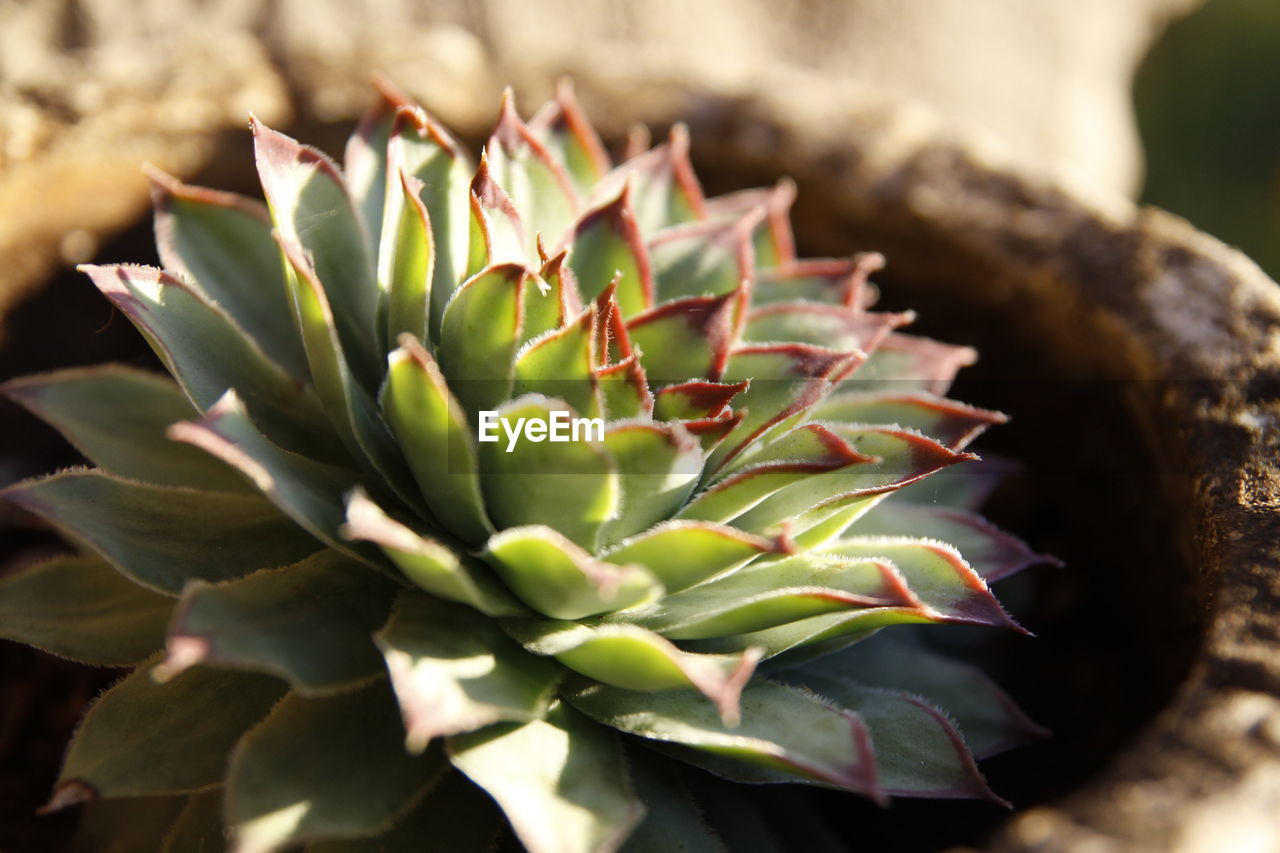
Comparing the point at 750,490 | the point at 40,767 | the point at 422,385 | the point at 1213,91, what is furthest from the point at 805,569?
the point at 1213,91

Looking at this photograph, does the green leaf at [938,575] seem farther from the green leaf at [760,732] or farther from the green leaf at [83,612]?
the green leaf at [83,612]

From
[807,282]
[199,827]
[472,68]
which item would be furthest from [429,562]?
[472,68]

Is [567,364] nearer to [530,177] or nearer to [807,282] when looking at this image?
[530,177]

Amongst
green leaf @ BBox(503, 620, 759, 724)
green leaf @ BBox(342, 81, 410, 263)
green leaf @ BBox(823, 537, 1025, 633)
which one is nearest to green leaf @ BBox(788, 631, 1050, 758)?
green leaf @ BBox(823, 537, 1025, 633)

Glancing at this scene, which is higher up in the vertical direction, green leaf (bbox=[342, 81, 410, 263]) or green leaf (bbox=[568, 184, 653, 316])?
green leaf (bbox=[342, 81, 410, 263])

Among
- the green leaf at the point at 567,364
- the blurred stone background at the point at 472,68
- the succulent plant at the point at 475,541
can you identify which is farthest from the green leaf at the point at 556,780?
the blurred stone background at the point at 472,68

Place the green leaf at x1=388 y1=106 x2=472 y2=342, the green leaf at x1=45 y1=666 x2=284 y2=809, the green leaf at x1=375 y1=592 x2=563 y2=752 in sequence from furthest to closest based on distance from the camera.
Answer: the green leaf at x1=388 y1=106 x2=472 y2=342, the green leaf at x1=45 y1=666 x2=284 y2=809, the green leaf at x1=375 y1=592 x2=563 y2=752

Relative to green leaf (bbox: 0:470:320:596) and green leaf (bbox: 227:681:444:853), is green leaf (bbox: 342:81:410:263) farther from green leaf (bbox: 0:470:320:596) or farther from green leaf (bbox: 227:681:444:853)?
green leaf (bbox: 227:681:444:853)
